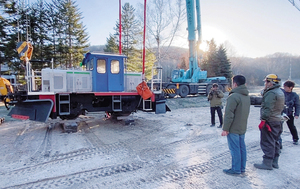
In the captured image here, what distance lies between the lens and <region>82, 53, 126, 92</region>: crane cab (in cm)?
717

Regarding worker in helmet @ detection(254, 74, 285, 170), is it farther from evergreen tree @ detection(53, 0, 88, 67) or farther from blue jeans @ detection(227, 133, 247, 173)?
evergreen tree @ detection(53, 0, 88, 67)

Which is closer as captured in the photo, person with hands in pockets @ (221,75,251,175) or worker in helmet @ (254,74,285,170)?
person with hands in pockets @ (221,75,251,175)

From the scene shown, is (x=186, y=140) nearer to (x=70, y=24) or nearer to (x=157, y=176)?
(x=157, y=176)

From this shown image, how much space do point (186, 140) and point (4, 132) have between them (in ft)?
20.0

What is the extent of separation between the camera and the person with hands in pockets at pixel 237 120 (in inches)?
136

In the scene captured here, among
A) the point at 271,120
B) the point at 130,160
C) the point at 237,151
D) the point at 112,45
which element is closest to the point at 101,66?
the point at 130,160

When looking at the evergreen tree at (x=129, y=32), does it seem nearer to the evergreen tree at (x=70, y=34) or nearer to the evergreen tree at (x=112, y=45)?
the evergreen tree at (x=112, y=45)

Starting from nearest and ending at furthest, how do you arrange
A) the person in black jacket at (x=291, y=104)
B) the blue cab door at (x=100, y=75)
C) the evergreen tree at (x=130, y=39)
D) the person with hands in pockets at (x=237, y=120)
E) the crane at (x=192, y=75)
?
the person with hands in pockets at (x=237, y=120), the person in black jacket at (x=291, y=104), the blue cab door at (x=100, y=75), the crane at (x=192, y=75), the evergreen tree at (x=130, y=39)

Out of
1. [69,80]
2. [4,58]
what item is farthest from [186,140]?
[4,58]

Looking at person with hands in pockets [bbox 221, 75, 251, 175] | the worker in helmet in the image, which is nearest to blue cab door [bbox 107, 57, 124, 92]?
person with hands in pockets [bbox 221, 75, 251, 175]

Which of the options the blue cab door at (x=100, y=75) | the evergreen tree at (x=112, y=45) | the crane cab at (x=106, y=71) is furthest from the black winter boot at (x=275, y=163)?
the evergreen tree at (x=112, y=45)

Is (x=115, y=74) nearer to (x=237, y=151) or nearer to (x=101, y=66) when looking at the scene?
(x=101, y=66)

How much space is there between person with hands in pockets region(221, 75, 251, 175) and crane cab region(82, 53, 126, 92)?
15.8 feet

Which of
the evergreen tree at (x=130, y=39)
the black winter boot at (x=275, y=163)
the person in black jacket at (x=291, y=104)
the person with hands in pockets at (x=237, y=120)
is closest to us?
the person with hands in pockets at (x=237, y=120)
